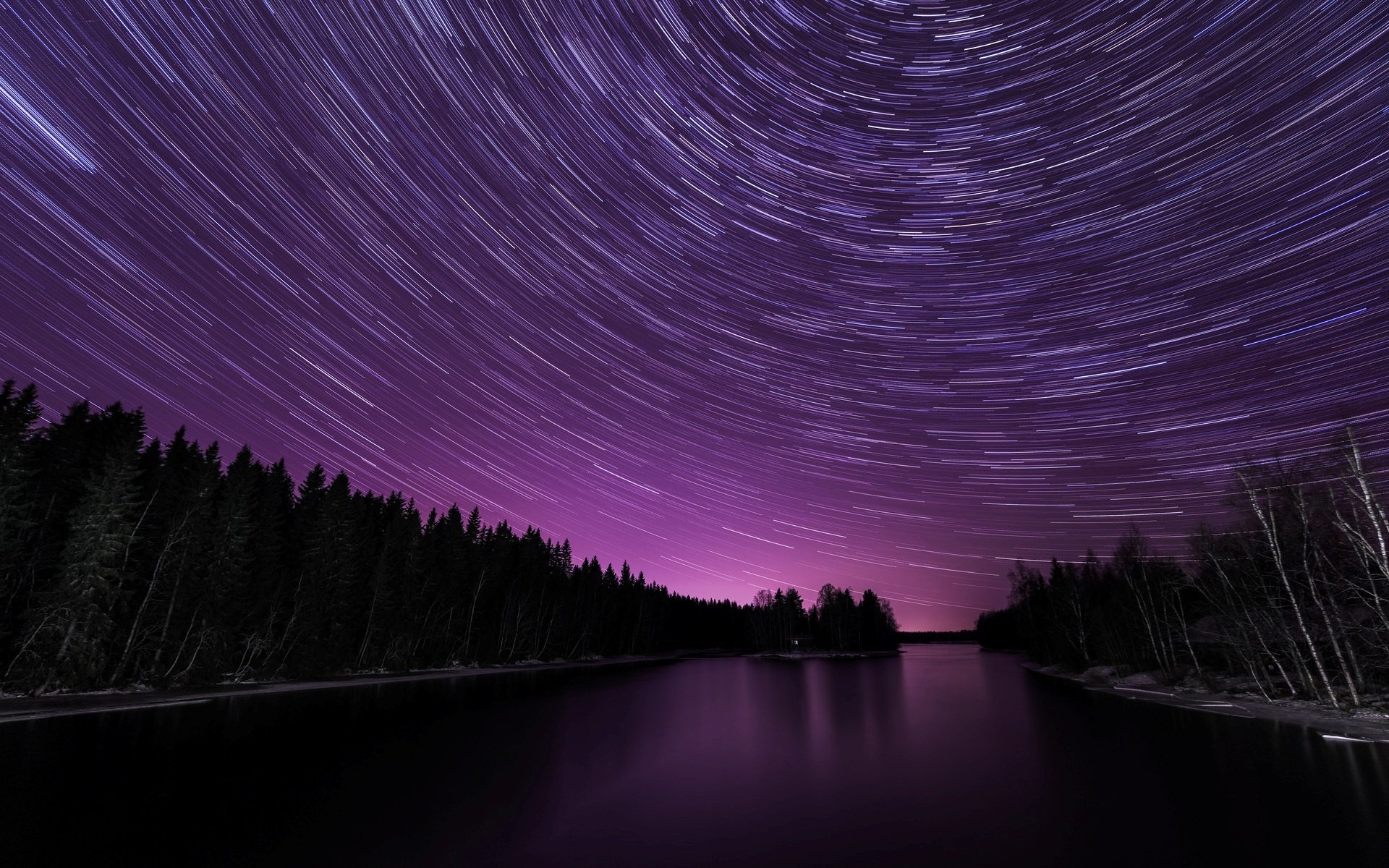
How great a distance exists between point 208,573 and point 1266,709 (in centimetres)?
6810

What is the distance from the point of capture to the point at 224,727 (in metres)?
23.3

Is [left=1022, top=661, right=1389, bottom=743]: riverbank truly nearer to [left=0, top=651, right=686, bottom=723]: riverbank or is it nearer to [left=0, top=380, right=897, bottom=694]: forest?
[left=0, top=651, right=686, bottom=723]: riverbank

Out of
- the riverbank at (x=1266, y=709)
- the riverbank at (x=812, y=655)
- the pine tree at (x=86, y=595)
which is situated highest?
the pine tree at (x=86, y=595)

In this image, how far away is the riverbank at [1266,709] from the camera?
23.0 meters

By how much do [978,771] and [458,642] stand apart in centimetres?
7496

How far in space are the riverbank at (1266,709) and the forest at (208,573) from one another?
60192 mm

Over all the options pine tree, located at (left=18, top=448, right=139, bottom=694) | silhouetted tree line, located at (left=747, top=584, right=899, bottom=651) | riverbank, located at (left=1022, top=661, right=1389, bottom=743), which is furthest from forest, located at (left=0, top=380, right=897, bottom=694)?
silhouetted tree line, located at (left=747, top=584, right=899, bottom=651)

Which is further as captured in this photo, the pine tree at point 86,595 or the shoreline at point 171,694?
the pine tree at point 86,595

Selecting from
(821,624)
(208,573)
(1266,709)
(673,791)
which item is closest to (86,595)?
(208,573)

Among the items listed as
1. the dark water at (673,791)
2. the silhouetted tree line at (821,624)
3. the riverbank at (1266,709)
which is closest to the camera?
the dark water at (673,791)

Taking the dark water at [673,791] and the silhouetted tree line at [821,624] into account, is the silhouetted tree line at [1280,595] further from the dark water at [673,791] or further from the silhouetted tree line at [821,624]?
the silhouetted tree line at [821,624]

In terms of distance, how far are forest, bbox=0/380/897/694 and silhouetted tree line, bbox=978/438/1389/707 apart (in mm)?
61647

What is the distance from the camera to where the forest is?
1320 inches

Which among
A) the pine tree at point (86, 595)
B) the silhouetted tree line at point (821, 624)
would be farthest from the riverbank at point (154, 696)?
the silhouetted tree line at point (821, 624)
